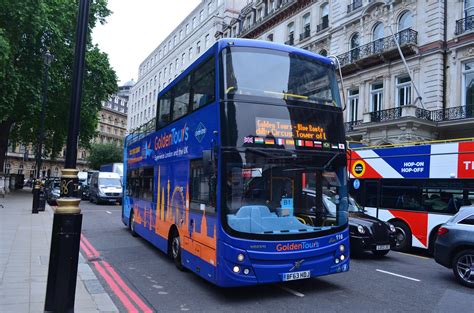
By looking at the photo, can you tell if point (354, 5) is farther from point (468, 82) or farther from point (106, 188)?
point (106, 188)

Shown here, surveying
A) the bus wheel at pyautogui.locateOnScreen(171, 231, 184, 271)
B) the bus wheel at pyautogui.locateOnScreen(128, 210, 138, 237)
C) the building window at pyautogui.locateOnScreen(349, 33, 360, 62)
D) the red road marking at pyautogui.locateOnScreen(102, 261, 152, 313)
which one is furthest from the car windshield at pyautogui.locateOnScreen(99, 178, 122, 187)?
the bus wheel at pyautogui.locateOnScreen(171, 231, 184, 271)

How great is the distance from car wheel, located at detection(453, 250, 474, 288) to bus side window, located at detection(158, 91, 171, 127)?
22.3ft

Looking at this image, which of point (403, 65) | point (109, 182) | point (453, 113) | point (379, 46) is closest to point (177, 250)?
point (453, 113)

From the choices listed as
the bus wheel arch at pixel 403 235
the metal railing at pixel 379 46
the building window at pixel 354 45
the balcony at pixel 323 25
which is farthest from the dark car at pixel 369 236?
the balcony at pixel 323 25

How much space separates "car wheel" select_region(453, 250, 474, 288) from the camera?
25.2ft

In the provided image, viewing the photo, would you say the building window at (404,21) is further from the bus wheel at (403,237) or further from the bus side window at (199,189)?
the bus side window at (199,189)

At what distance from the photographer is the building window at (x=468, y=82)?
74.3 ft

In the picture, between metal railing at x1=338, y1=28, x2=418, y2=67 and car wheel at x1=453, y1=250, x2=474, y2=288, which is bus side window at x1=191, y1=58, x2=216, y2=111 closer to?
car wheel at x1=453, y1=250, x2=474, y2=288

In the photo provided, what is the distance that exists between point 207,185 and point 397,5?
2492 cm

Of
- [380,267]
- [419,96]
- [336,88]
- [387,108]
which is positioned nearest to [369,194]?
[380,267]

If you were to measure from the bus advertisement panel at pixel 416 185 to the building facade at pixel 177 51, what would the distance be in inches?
1706

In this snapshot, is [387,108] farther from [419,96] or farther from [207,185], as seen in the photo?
[207,185]

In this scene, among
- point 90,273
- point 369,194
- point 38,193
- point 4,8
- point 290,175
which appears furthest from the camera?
point 4,8

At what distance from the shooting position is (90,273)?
7895mm
